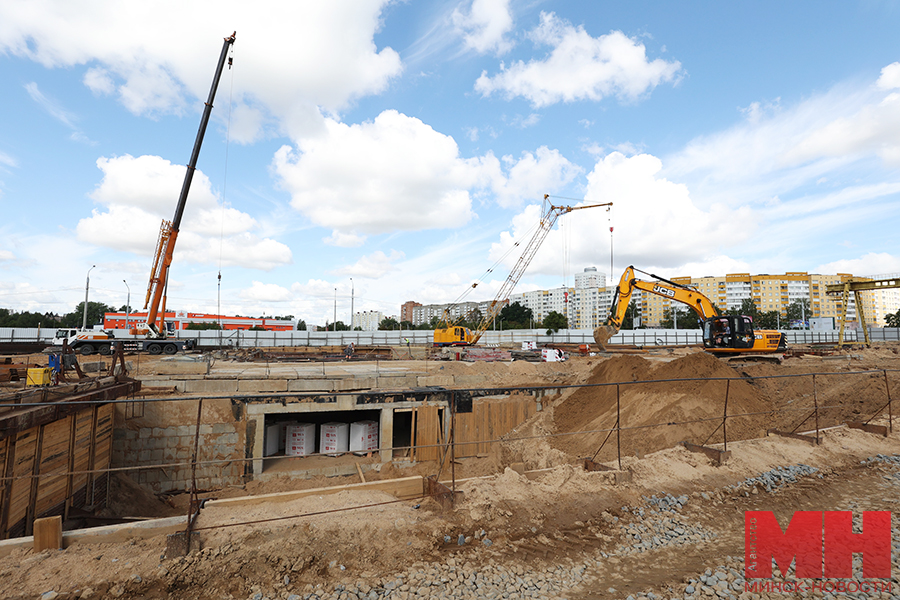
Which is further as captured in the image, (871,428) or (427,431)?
(427,431)

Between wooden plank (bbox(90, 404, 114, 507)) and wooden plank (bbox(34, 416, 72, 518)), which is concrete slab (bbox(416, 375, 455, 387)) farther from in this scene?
wooden plank (bbox(34, 416, 72, 518))

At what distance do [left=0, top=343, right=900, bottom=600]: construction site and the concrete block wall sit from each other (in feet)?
0.17

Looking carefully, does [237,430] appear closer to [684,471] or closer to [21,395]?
[21,395]

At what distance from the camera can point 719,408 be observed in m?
13.2

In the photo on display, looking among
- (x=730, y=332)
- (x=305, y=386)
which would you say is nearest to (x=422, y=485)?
(x=305, y=386)

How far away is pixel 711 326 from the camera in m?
20.7

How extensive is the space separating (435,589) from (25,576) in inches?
168

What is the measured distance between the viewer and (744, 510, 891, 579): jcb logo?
4953 mm

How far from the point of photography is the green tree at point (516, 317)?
299 ft

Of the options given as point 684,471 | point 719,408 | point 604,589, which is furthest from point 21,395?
point 719,408

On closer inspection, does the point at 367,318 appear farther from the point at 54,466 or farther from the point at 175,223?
the point at 54,466

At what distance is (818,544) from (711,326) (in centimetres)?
1711

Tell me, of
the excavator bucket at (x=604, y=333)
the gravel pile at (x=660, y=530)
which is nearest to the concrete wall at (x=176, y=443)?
the gravel pile at (x=660, y=530)

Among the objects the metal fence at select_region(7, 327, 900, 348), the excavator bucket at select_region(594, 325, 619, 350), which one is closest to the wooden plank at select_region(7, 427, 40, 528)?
the excavator bucket at select_region(594, 325, 619, 350)
